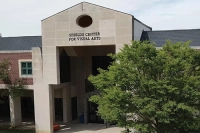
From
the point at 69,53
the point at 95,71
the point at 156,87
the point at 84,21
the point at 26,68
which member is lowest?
the point at 156,87

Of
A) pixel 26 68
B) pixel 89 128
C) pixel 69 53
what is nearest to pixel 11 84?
pixel 26 68

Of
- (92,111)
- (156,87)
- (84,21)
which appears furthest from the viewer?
(92,111)

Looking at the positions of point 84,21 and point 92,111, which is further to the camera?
point 92,111

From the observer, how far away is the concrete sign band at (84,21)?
21.6 m

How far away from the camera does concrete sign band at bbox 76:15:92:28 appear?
21.6 meters

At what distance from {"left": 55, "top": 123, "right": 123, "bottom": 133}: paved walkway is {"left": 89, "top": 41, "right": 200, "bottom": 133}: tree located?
850 centimetres

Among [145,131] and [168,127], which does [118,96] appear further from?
[168,127]

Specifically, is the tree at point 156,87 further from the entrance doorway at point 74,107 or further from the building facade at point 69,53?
the entrance doorway at point 74,107

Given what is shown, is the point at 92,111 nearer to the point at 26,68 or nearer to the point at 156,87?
the point at 26,68

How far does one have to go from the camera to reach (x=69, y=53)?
1001 inches

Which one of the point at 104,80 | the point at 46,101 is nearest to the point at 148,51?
the point at 104,80

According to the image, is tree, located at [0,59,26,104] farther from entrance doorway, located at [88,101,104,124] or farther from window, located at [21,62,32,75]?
entrance doorway, located at [88,101,104,124]

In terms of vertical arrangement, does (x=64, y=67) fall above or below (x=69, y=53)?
below

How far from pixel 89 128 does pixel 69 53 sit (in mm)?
7301
